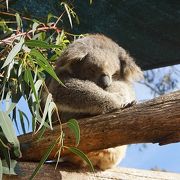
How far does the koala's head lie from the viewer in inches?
89.9

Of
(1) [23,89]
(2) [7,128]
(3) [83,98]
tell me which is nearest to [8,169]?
(2) [7,128]

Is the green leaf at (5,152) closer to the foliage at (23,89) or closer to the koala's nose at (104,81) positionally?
the foliage at (23,89)

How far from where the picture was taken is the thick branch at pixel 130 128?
1.73 metres

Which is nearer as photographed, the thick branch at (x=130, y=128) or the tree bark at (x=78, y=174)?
the thick branch at (x=130, y=128)

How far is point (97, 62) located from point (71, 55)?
0.11m

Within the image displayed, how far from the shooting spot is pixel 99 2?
2.93 meters

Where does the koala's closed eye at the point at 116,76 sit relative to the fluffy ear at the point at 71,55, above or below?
below

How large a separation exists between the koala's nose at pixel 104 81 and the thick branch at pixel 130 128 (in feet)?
1.29

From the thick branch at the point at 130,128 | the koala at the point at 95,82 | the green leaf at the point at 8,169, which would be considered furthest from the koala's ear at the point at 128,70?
the green leaf at the point at 8,169

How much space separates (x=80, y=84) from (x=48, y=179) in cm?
49

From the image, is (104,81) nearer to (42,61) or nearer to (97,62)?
(97,62)

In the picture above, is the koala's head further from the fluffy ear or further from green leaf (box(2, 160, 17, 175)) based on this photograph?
green leaf (box(2, 160, 17, 175))

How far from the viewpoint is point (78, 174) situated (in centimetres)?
191

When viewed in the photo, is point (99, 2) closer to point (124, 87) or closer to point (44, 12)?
point (44, 12)
